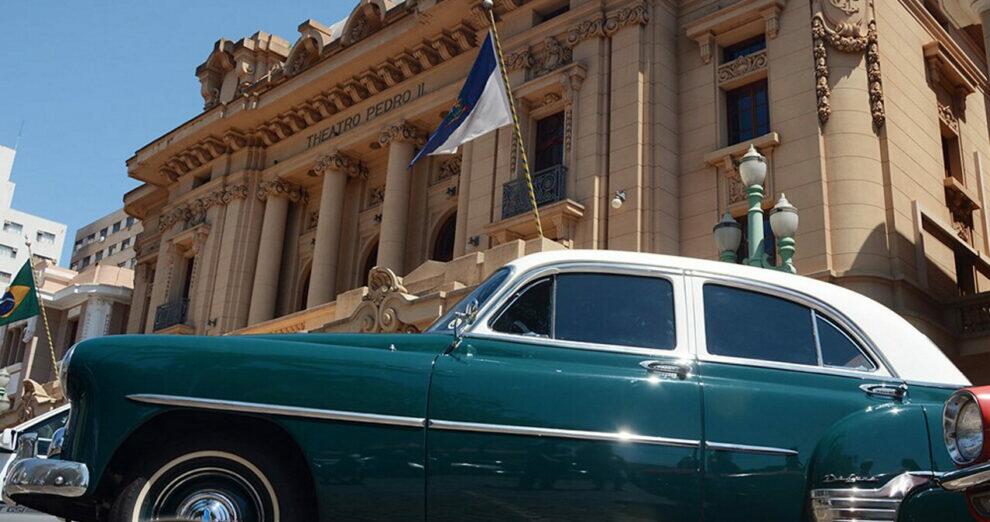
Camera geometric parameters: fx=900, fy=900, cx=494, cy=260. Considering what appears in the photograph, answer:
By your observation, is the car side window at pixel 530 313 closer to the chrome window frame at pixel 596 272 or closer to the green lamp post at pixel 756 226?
the chrome window frame at pixel 596 272

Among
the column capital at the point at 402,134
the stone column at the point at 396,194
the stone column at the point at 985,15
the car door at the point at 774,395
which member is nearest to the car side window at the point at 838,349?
the car door at the point at 774,395

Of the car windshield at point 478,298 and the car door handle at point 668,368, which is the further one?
the car windshield at point 478,298

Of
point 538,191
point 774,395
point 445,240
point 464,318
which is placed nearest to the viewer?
point 774,395

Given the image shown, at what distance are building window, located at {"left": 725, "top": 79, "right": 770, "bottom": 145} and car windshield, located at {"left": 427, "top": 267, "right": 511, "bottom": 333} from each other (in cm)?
1526

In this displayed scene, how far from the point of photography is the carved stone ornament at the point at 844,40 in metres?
17.4

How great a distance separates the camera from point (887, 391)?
4305mm

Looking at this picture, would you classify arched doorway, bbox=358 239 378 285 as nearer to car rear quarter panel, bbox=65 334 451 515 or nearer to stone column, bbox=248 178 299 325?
stone column, bbox=248 178 299 325

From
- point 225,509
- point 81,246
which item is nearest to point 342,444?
point 225,509

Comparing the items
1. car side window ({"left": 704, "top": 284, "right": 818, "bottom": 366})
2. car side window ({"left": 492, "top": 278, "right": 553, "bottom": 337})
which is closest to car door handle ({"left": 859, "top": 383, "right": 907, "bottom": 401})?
car side window ({"left": 704, "top": 284, "right": 818, "bottom": 366})

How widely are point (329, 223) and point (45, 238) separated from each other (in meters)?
66.7

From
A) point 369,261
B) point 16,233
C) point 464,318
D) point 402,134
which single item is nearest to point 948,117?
point 402,134

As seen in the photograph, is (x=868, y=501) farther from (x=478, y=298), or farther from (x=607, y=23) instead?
(x=607, y=23)

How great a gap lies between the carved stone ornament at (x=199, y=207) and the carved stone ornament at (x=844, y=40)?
1923cm

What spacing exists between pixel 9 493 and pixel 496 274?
2476 mm
